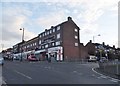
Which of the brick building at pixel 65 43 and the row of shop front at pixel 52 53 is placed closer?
the row of shop front at pixel 52 53

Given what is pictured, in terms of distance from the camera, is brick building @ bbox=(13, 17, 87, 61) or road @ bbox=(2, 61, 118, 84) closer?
road @ bbox=(2, 61, 118, 84)

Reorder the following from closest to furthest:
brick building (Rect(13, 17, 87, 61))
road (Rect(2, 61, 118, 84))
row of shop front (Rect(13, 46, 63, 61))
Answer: road (Rect(2, 61, 118, 84)), row of shop front (Rect(13, 46, 63, 61)), brick building (Rect(13, 17, 87, 61))

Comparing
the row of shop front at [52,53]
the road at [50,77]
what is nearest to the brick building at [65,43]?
the row of shop front at [52,53]

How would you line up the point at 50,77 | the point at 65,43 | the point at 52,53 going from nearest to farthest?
1. the point at 50,77
2. the point at 65,43
3. the point at 52,53

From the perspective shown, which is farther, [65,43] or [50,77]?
[65,43]

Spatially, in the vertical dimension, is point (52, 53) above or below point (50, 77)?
above

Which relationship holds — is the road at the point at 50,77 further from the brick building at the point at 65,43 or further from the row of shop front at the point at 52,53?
the brick building at the point at 65,43

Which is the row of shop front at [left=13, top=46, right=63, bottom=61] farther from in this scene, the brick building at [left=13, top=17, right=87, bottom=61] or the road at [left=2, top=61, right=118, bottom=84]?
the road at [left=2, top=61, right=118, bottom=84]

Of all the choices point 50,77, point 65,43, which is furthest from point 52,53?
point 50,77

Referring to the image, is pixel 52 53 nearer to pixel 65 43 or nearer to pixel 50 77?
pixel 65 43

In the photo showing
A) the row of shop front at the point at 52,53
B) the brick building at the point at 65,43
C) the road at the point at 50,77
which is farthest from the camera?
the brick building at the point at 65,43

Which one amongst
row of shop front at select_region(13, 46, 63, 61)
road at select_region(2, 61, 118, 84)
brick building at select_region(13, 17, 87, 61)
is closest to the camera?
road at select_region(2, 61, 118, 84)

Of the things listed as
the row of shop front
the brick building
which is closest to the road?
A: the row of shop front

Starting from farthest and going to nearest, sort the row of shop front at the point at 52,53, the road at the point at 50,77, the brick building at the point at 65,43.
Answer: the brick building at the point at 65,43 < the row of shop front at the point at 52,53 < the road at the point at 50,77
